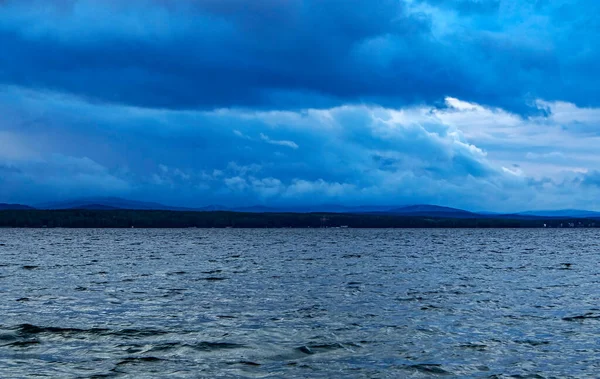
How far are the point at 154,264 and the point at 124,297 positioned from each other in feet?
123

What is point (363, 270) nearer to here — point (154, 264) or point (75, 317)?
point (154, 264)

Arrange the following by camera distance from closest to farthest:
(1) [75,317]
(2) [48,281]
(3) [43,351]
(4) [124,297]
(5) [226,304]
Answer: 1. (3) [43,351]
2. (1) [75,317]
3. (5) [226,304]
4. (4) [124,297]
5. (2) [48,281]

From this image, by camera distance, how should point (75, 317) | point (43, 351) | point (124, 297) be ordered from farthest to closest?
1. point (124, 297)
2. point (75, 317)
3. point (43, 351)

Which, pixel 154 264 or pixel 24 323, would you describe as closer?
pixel 24 323

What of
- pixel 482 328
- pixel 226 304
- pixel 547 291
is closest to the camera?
pixel 482 328

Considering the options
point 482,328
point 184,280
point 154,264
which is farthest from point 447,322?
point 154,264

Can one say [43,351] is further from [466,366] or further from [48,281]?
[48,281]

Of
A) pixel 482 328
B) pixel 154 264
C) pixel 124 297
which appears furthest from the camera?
pixel 154 264

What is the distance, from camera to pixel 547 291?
51.3 metres

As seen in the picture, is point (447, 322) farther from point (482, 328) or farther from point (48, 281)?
point (48, 281)

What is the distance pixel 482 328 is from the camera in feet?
110

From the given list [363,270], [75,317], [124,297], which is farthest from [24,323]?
[363,270]

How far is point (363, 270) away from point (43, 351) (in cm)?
4860

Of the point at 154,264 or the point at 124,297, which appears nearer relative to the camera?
the point at 124,297
